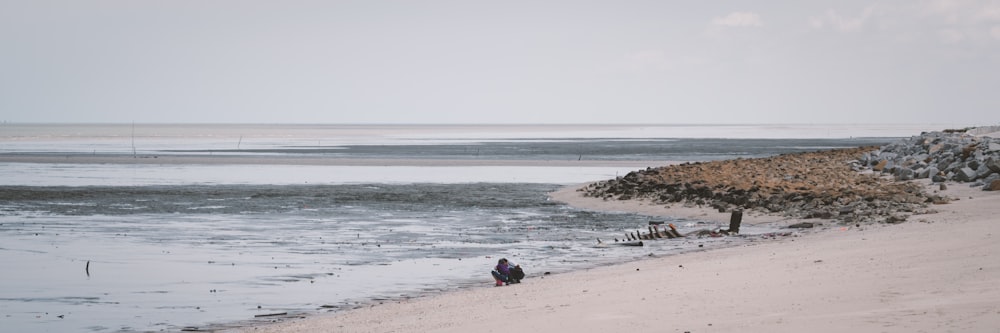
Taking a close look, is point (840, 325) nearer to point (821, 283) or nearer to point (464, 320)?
point (821, 283)

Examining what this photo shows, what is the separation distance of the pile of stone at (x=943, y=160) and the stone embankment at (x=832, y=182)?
0.09 ft

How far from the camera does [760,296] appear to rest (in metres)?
12.0

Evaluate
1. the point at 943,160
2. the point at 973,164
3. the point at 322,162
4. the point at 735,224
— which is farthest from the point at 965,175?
the point at 322,162

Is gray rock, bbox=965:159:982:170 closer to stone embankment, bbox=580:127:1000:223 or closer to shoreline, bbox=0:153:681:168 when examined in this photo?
stone embankment, bbox=580:127:1000:223

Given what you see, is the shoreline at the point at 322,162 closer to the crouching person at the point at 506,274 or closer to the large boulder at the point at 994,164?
the large boulder at the point at 994,164

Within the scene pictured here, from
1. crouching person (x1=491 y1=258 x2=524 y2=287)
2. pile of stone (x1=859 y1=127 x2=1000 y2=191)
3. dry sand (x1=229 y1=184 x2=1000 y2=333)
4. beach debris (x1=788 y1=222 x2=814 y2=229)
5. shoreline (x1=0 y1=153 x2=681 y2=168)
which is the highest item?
pile of stone (x1=859 y1=127 x2=1000 y2=191)

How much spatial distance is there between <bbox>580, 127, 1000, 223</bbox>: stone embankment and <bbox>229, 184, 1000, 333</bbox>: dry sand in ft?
28.5

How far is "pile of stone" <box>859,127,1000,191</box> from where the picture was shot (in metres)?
29.4

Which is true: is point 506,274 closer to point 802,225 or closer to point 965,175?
point 802,225

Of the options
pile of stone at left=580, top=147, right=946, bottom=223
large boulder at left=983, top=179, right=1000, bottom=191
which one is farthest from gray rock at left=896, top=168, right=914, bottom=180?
large boulder at left=983, top=179, right=1000, bottom=191

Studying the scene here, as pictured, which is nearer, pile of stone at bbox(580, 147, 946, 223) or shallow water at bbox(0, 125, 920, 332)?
shallow water at bbox(0, 125, 920, 332)

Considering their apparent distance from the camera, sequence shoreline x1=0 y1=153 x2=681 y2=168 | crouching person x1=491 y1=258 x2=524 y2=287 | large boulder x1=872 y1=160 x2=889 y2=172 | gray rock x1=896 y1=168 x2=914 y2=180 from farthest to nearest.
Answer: shoreline x1=0 y1=153 x2=681 y2=168 → large boulder x1=872 y1=160 x2=889 y2=172 → gray rock x1=896 y1=168 x2=914 y2=180 → crouching person x1=491 y1=258 x2=524 y2=287

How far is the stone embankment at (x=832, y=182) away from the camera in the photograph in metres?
27.8

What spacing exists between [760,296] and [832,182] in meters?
22.1
